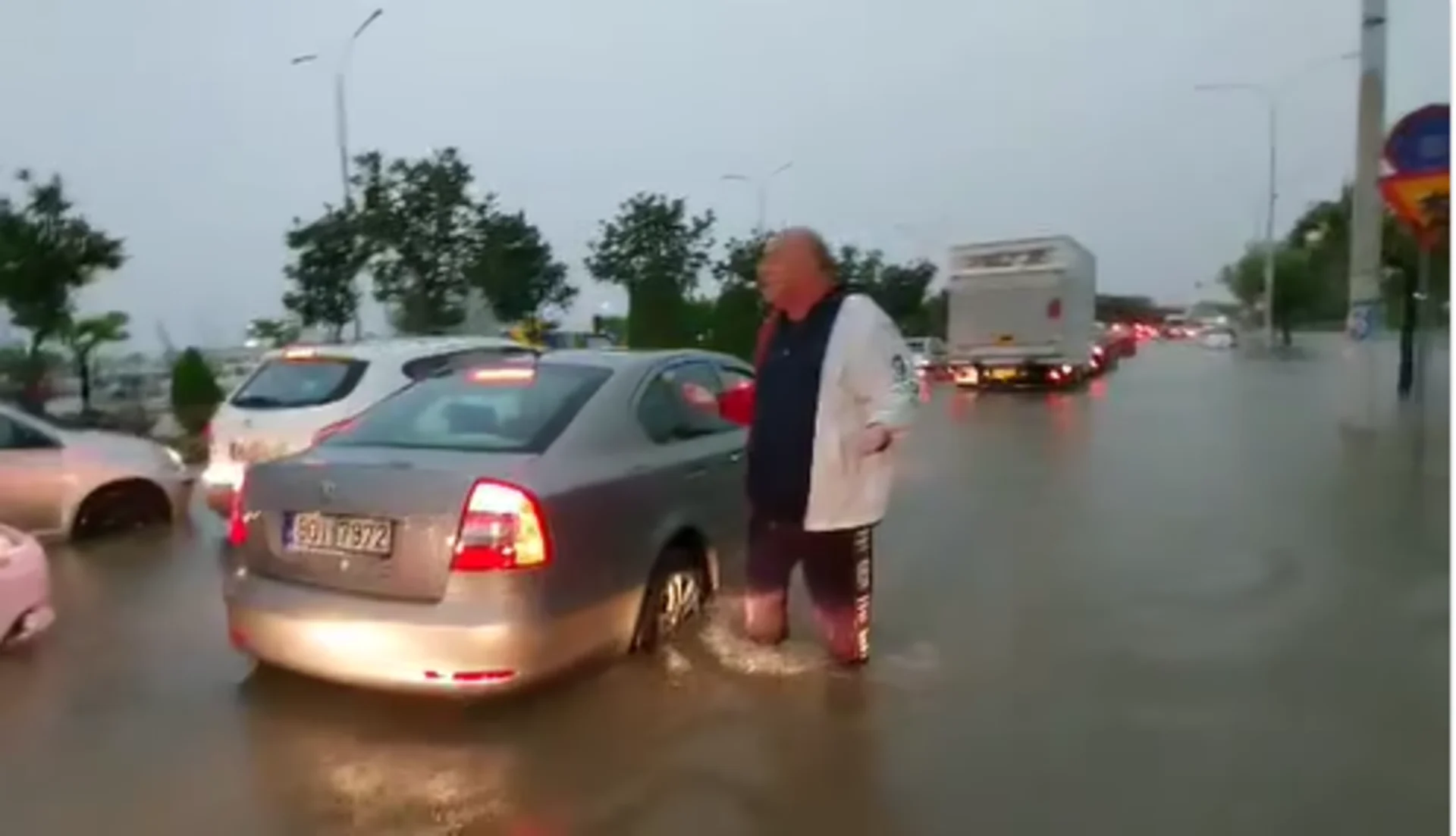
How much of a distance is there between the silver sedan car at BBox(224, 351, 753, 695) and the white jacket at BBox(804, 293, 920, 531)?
728mm

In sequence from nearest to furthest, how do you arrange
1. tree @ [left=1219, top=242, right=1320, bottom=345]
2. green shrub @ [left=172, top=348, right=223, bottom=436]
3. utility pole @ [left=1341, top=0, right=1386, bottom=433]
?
1. green shrub @ [left=172, top=348, right=223, bottom=436]
2. utility pole @ [left=1341, top=0, right=1386, bottom=433]
3. tree @ [left=1219, top=242, right=1320, bottom=345]

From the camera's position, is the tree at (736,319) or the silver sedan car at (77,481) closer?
the silver sedan car at (77,481)

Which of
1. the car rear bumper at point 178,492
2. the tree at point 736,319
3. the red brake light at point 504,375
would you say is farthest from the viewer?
the tree at point 736,319

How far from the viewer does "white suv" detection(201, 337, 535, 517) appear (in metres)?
8.87

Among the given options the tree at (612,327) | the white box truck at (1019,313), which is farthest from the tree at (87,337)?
the white box truck at (1019,313)

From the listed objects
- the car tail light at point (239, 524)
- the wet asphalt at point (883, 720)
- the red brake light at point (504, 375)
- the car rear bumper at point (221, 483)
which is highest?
the red brake light at point (504, 375)

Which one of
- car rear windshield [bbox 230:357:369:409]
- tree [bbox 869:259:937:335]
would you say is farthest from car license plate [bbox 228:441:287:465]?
tree [bbox 869:259:937:335]

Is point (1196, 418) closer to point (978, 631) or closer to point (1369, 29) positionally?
point (1369, 29)

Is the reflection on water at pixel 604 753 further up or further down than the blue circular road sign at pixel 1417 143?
further down

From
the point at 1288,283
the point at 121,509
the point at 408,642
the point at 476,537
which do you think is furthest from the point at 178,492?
the point at 1288,283

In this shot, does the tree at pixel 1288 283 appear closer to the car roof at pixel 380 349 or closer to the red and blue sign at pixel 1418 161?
the red and blue sign at pixel 1418 161

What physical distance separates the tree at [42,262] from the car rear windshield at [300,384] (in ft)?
42.2

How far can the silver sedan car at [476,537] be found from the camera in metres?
→ 4.67

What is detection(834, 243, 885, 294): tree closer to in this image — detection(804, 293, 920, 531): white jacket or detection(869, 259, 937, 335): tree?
detection(869, 259, 937, 335): tree
